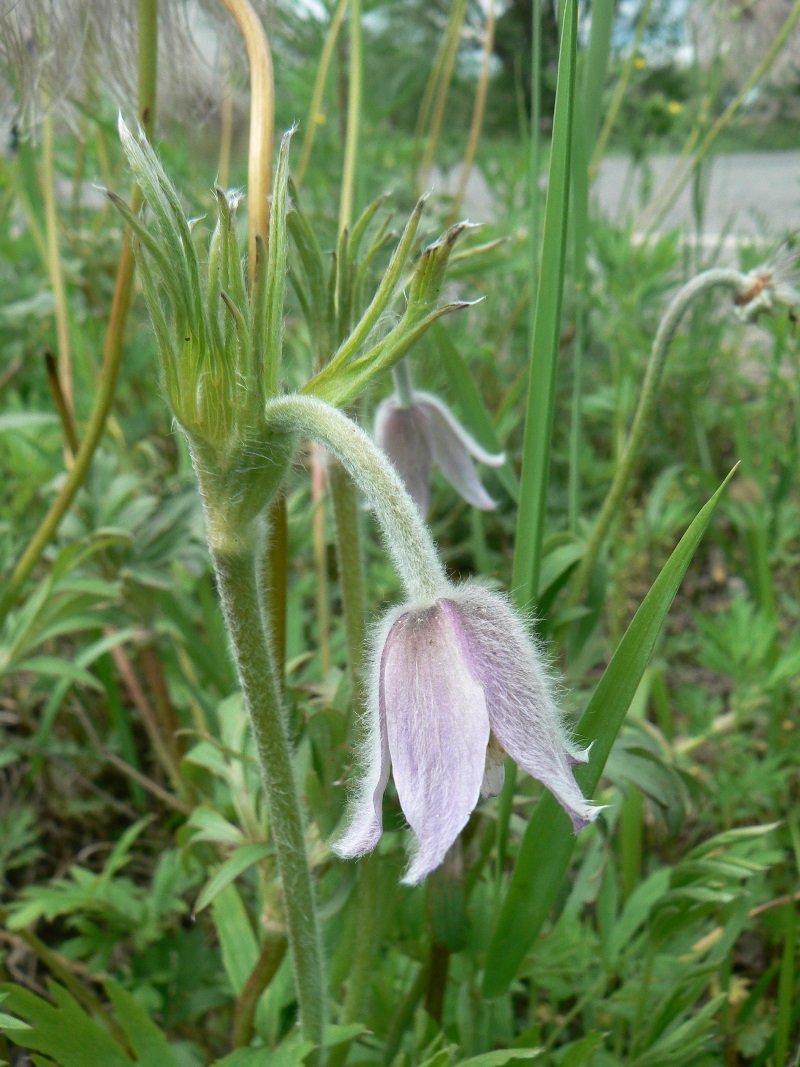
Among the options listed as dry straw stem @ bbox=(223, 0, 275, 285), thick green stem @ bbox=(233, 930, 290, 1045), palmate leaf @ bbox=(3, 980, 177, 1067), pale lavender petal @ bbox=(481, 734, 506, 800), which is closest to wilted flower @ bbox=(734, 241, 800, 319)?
dry straw stem @ bbox=(223, 0, 275, 285)

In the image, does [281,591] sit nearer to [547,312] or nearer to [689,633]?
[547,312]

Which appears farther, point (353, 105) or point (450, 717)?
point (353, 105)

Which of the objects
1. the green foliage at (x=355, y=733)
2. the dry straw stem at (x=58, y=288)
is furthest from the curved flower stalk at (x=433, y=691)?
the dry straw stem at (x=58, y=288)

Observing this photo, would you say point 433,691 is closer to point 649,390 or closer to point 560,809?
point 560,809

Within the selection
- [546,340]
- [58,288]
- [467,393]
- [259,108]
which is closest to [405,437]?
[467,393]

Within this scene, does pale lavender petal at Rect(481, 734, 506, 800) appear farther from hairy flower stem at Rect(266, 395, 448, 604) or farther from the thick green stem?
the thick green stem

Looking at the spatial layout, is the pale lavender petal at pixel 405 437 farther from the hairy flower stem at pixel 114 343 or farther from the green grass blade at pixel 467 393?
the hairy flower stem at pixel 114 343

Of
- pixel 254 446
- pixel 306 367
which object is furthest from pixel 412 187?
pixel 254 446

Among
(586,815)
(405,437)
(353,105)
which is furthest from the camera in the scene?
(353,105)
